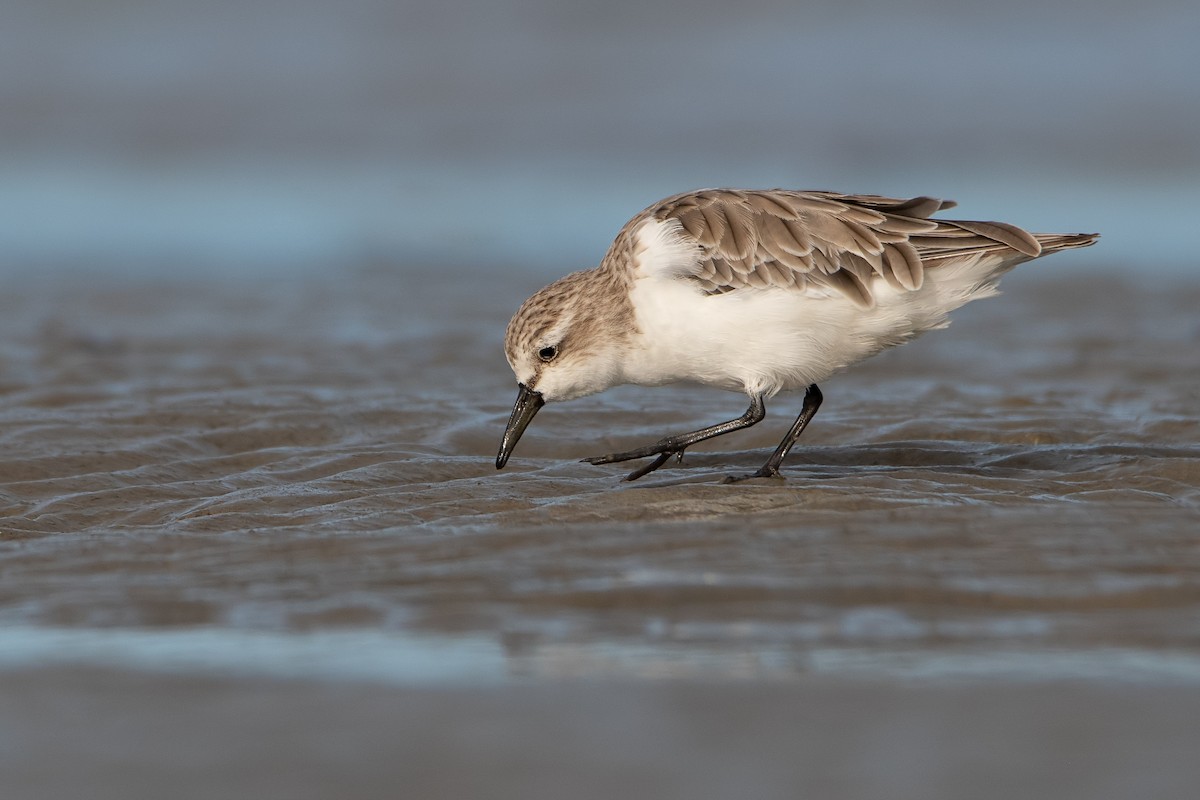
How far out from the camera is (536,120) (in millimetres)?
16656

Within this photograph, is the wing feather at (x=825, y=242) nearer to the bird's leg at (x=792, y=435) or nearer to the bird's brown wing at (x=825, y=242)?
the bird's brown wing at (x=825, y=242)

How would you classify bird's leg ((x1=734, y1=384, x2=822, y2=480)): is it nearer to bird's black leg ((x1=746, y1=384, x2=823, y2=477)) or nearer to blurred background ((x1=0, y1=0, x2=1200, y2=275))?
bird's black leg ((x1=746, y1=384, x2=823, y2=477))

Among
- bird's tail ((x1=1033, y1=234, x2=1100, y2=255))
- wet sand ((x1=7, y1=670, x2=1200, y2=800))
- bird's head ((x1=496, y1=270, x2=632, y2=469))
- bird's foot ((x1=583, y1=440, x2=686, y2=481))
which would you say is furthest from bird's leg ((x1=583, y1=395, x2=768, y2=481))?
wet sand ((x1=7, y1=670, x2=1200, y2=800))

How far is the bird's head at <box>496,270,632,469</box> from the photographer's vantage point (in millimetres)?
6250

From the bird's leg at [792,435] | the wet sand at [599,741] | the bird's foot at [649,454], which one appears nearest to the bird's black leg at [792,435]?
the bird's leg at [792,435]

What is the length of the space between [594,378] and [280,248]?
7.32 m

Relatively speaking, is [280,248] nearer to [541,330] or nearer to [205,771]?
[541,330]

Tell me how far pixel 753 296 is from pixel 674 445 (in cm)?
74

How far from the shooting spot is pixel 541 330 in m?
6.33

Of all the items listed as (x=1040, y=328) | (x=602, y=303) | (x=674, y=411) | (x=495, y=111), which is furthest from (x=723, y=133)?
(x=602, y=303)

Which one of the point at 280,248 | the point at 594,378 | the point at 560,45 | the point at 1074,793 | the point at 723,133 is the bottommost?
the point at 1074,793

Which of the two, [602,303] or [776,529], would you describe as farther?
[602,303]

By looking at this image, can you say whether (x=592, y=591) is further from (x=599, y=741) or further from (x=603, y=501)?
(x=603, y=501)

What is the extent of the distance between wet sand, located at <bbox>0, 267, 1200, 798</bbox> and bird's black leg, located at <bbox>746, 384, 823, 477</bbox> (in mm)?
135
